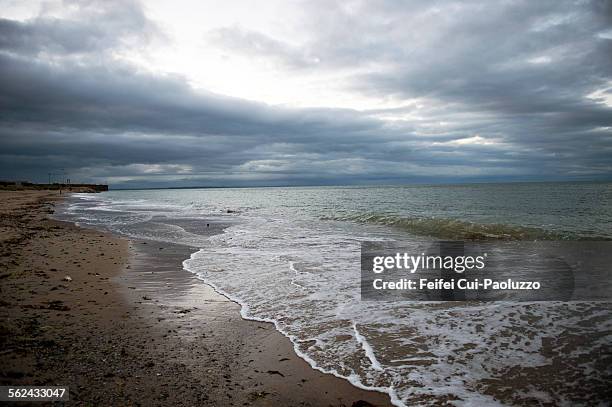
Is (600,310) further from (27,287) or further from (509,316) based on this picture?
(27,287)

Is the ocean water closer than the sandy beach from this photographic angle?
No

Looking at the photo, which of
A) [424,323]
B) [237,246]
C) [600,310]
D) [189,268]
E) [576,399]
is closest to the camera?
[576,399]

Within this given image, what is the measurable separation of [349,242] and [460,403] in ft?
37.9

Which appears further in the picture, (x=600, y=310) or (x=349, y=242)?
(x=349, y=242)

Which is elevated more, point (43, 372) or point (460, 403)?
point (43, 372)

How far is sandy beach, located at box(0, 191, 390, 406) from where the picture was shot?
3689 mm

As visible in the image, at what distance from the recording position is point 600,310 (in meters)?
6.48

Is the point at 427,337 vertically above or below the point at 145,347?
below

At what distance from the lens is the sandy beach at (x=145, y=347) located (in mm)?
3689

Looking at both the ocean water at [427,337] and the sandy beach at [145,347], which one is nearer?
the sandy beach at [145,347]

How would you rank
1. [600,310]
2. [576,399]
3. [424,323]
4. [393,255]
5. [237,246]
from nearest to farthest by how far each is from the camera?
[576,399] → [424,323] → [600,310] → [393,255] → [237,246]

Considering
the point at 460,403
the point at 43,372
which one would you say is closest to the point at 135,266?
the point at 43,372

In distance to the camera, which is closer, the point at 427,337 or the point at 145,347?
the point at 145,347

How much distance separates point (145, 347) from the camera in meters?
4.77
